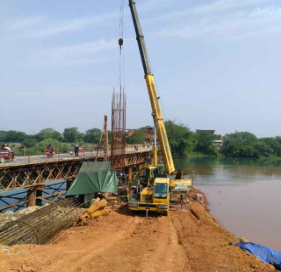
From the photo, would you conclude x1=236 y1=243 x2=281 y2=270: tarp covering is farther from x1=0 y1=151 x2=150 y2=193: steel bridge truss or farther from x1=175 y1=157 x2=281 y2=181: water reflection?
x1=175 y1=157 x2=281 y2=181: water reflection

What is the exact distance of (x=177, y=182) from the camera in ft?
61.8

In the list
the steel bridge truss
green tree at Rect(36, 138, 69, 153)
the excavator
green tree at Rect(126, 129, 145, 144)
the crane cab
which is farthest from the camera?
green tree at Rect(126, 129, 145, 144)

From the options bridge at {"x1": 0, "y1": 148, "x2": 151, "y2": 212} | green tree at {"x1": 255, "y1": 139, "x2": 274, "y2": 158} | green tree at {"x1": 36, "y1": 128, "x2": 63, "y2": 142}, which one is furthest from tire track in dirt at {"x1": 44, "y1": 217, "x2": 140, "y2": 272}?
green tree at {"x1": 36, "y1": 128, "x2": 63, "y2": 142}

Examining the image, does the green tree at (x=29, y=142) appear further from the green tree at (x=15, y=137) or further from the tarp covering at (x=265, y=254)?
the tarp covering at (x=265, y=254)

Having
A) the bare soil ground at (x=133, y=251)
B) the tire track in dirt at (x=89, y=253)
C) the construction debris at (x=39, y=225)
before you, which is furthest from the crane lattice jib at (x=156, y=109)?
the tire track in dirt at (x=89, y=253)

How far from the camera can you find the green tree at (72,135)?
13918 centimetres

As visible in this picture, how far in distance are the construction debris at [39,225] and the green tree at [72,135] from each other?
124 metres

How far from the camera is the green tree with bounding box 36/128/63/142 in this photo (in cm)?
12402

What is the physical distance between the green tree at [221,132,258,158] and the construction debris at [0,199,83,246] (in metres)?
96.5

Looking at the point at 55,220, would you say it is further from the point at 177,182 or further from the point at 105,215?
the point at 177,182

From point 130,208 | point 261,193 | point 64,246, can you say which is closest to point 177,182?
point 130,208

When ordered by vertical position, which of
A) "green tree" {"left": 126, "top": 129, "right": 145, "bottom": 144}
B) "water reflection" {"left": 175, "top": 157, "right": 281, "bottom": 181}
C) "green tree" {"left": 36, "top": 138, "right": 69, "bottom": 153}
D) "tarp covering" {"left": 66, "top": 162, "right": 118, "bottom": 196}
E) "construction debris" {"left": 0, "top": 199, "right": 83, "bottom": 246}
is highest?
"green tree" {"left": 126, "top": 129, "right": 145, "bottom": 144}

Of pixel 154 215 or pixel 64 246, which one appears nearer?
pixel 64 246

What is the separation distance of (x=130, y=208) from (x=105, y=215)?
145 centimetres
